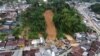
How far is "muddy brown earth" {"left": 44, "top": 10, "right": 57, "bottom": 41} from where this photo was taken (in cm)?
1752

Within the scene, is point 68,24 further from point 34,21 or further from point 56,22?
point 34,21

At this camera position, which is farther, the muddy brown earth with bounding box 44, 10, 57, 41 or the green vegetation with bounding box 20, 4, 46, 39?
the green vegetation with bounding box 20, 4, 46, 39

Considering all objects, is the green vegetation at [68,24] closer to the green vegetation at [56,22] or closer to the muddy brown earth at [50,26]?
the green vegetation at [56,22]

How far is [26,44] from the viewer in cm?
1580

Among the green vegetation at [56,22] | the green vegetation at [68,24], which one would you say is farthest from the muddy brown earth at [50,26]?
the green vegetation at [68,24]

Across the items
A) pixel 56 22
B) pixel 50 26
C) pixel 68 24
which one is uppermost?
pixel 68 24

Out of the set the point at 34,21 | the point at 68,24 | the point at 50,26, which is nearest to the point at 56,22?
the point at 50,26

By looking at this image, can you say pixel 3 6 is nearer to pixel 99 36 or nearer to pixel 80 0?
pixel 80 0

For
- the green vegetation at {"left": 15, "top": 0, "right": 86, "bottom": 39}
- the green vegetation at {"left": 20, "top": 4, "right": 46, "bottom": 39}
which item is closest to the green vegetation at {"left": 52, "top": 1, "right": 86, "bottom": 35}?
the green vegetation at {"left": 15, "top": 0, "right": 86, "bottom": 39}

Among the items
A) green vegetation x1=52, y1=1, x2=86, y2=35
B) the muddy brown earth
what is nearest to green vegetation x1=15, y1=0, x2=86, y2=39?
green vegetation x1=52, y1=1, x2=86, y2=35

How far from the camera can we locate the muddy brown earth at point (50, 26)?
17523 millimetres

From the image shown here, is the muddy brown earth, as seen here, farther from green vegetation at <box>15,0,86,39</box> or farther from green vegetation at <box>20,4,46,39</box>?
green vegetation at <box>20,4,46,39</box>

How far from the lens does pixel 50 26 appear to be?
63.7 feet

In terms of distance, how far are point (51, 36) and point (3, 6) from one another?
13.4 meters
